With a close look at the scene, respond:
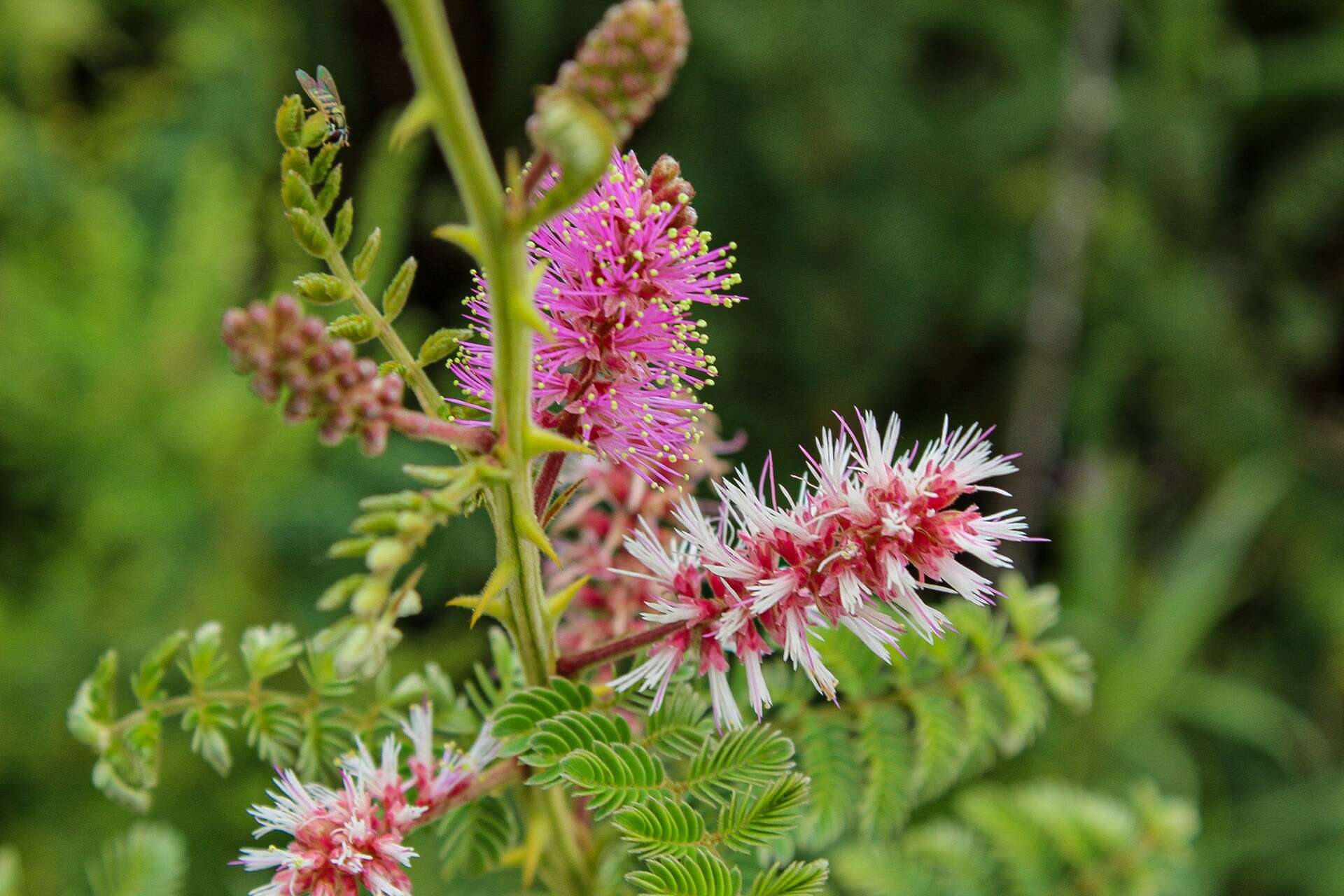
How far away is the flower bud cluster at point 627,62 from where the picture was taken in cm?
42

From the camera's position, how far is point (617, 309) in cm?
59

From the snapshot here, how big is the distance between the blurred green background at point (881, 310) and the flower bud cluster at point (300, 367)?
1.64 m

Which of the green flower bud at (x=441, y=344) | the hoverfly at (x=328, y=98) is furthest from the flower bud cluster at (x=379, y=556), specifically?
the hoverfly at (x=328, y=98)

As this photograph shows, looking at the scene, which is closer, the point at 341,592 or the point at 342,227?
the point at 341,592

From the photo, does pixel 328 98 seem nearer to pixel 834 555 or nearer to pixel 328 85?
pixel 328 85

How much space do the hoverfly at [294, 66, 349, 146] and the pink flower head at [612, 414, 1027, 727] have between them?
0.29m

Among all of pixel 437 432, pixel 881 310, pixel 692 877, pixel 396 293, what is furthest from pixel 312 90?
pixel 881 310

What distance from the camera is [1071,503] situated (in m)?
2.87

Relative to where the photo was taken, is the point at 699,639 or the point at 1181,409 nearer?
the point at 699,639

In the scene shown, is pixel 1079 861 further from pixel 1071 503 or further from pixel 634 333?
pixel 1071 503

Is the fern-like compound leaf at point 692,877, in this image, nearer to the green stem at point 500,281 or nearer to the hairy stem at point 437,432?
the green stem at point 500,281

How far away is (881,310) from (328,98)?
237 cm

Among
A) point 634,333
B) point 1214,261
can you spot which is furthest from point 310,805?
point 1214,261

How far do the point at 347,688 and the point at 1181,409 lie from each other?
2768mm
